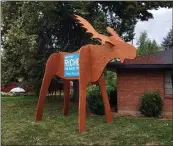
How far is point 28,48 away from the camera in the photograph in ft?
53.6

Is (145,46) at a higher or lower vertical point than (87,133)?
higher

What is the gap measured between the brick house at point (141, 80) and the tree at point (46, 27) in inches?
115

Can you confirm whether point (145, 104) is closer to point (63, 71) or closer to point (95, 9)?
point (63, 71)

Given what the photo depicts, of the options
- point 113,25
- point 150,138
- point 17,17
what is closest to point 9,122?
point 150,138

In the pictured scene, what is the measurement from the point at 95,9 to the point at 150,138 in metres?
10.5

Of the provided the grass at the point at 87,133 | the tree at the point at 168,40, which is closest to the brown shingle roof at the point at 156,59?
the grass at the point at 87,133

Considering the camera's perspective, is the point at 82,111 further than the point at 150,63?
No

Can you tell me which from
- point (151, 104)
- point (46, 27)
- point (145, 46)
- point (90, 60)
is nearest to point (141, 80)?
point (151, 104)

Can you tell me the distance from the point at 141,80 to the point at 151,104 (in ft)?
4.91

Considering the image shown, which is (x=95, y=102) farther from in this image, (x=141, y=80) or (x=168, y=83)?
(x=168, y=83)

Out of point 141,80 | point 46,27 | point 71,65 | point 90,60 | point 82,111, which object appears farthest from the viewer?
point 46,27

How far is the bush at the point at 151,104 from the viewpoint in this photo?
43.2 ft

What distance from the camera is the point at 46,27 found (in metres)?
17.3

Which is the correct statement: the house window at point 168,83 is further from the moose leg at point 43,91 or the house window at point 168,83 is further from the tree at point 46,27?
the moose leg at point 43,91
